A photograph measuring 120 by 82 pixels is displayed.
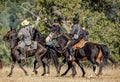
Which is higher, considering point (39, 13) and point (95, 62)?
point (39, 13)

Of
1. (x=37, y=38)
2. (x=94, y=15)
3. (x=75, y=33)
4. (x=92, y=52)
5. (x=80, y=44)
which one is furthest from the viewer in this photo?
(x=94, y=15)

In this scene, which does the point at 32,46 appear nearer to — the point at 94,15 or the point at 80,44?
the point at 80,44

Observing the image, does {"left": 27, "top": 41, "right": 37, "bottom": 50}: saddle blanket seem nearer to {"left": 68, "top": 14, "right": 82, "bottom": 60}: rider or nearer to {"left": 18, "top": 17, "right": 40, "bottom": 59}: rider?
{"left": 18, "top": 17, "right": 40, "bottom": 59}: rider

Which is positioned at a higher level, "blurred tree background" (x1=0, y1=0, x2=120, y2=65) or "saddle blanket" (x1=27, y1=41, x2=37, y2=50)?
"blurred tree background" (x1=0, y1=0, x2=120, y2=65)

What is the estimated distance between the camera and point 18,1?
162 feet

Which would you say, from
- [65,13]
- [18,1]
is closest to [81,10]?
[65,13]

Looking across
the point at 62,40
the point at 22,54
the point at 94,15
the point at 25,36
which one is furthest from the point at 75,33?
the point at 94,15

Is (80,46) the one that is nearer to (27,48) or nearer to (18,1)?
(27,48)

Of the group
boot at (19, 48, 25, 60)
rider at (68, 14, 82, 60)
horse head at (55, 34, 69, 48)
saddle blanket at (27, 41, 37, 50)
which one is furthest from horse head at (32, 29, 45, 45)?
rider at (68, 14, 82, 60)

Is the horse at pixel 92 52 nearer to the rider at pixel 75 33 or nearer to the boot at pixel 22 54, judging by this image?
the rider at pixel 75 33

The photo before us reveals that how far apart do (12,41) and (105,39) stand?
16.2 m

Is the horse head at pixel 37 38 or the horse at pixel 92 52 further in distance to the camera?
the horse head at pixel 37 38

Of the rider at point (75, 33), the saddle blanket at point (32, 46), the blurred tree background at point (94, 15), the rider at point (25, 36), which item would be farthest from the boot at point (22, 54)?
the blurred tree background at point (94, 15)

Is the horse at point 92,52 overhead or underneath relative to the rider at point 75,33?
underneath
